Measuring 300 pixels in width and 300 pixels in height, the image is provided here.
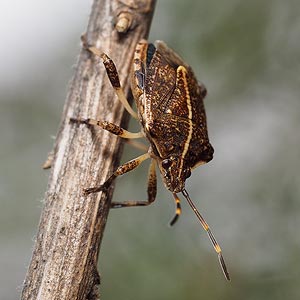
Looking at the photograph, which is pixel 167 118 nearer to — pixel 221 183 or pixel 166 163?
pixel 166 163

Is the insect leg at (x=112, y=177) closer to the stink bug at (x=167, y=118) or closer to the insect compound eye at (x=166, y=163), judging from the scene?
the stink bug at (x=167, y=118)

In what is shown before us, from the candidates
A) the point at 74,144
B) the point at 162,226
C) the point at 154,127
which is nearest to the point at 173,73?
the point at 154,127

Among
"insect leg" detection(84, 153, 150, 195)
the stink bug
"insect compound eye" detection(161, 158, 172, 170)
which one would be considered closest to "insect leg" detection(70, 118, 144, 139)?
the stink bug

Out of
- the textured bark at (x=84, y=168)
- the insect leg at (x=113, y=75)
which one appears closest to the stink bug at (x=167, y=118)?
the insect leg at (x=113, y=75)

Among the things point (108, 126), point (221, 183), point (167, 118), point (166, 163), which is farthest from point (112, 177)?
point (221, 183)

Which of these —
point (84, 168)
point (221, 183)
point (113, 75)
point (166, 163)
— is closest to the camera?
point (84, 168)

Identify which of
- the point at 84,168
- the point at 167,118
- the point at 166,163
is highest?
the point at 167,118
